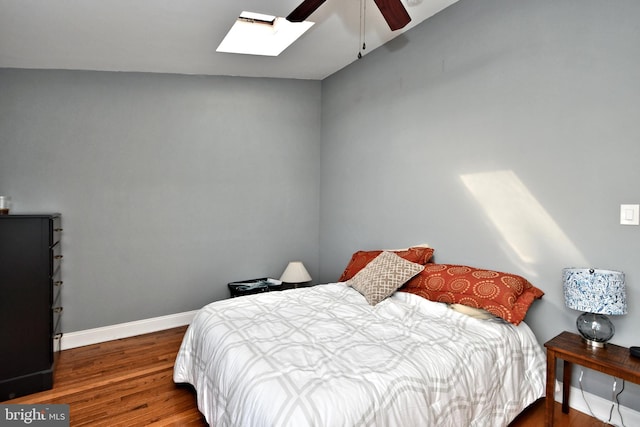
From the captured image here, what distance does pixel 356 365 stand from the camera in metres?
1.59

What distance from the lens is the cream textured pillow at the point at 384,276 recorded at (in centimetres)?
257

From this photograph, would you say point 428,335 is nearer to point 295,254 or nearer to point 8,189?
point 295,254

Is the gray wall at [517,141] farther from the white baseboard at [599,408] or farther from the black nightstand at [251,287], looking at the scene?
the black nightstand at [251,287]

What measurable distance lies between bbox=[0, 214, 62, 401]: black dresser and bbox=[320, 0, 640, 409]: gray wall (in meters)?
2.70

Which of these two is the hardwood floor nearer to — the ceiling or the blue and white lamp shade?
the blue and white lamp shade

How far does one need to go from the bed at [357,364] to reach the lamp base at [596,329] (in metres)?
0.30

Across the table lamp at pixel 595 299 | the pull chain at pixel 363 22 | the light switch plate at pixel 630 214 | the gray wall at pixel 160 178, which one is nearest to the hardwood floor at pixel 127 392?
the gray wall at pixel 160 178

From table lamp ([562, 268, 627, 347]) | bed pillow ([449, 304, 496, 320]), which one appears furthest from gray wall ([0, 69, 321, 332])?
table lamp ([562, 268, 627, 347])

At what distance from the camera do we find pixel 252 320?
216 cm

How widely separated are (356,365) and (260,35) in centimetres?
272

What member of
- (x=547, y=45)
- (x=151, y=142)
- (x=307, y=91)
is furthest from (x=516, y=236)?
(x=151, y=142)

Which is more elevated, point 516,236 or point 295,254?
point 516,236

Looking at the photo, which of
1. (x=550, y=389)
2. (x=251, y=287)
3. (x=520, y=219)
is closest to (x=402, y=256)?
(x=520, y=219)

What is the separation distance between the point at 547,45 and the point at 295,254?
308cm
